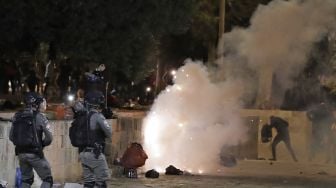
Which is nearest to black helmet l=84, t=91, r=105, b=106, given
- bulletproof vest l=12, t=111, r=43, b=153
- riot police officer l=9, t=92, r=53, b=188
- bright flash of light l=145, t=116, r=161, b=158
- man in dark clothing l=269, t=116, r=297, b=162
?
riot police officer l=9, t=92, r=53, b=188

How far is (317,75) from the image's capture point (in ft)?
77.5

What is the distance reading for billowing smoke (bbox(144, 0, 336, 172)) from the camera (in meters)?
17.9

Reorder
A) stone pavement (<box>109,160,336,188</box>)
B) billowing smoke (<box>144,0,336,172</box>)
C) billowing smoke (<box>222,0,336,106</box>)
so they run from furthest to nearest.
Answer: billowing smoke (<box>222,0,336,106</box>)
billowing smoke (<box>144,0,336,172</box>)
stone pavement (<box>109,160,336,188</box>)

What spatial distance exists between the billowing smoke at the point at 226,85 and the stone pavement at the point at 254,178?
3.46ft

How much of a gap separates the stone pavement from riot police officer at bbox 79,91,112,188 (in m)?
3.47

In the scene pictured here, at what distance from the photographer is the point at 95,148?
9766 mm

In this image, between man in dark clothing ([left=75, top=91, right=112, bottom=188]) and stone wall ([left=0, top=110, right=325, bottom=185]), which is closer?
man in dark clothing ([left=75, top=91, right=112, bottom=188])

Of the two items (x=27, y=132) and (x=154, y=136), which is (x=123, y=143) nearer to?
(x=154, y=136)

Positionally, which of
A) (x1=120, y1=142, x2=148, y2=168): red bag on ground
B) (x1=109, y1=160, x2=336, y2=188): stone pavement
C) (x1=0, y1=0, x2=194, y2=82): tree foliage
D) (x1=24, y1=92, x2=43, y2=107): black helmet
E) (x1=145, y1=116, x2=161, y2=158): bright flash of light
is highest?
(x1=0, y1=0, x2=194, y2=82): tree foliage

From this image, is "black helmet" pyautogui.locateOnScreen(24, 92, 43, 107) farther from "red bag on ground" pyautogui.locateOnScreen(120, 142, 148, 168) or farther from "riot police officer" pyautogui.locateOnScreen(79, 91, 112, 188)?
"red bag on ground" pyautogui.locateOnScreen(120, 142, 148, 168)

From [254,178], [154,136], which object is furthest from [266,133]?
[254,178]

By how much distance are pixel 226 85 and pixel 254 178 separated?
4844mm

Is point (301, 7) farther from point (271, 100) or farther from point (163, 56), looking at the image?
point (163, 56)

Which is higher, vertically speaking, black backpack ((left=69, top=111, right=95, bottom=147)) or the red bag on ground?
black backpack ((left=69, top=111, right=95, bottom=147))
